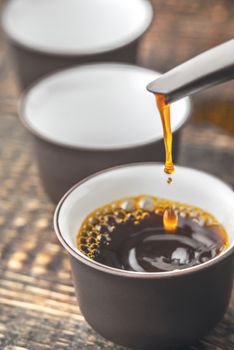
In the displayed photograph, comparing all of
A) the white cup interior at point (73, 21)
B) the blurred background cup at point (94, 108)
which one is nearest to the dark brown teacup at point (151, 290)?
the blurred background cup at point (94, 108)

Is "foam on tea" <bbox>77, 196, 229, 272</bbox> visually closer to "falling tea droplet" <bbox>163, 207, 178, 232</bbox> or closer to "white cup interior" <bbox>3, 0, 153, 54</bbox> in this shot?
"falling tea droplet" <bbox>163, 207, 178, 232</bbox>

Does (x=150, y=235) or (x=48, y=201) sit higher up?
(x=150, y=235)

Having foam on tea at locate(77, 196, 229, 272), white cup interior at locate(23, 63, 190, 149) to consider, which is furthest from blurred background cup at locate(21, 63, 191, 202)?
foam on tea at locate(77, 196, 229, 272)

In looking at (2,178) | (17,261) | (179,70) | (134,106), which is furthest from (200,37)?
(179,70)

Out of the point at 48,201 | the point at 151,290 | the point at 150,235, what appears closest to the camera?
the point at 151,290

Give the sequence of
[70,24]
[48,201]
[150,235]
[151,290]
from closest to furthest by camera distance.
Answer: [151,290], [150,235], [48,201], [70,24]

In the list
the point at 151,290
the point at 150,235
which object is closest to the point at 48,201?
the point at 150,235

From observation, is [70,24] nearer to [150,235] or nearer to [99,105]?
[99,105]
